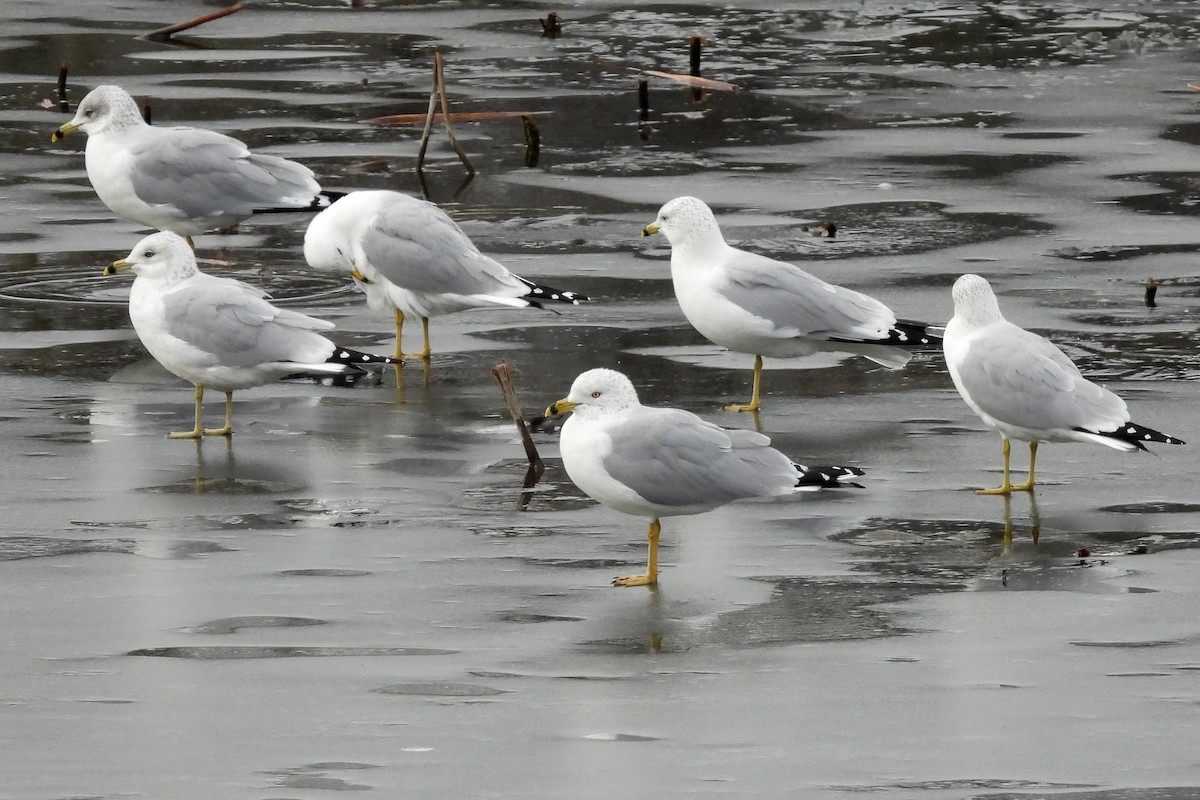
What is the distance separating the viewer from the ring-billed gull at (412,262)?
12102mm

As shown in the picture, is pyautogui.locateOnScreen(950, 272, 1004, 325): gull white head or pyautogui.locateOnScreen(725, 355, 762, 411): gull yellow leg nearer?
pyautogui.locateOnScreen(950, 272, 1004, 325): gull white head

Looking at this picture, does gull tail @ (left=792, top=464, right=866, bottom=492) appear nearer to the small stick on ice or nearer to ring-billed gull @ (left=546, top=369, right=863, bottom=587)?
ring-billed gull @ (left=546, top=369, right=863, bottom=587)

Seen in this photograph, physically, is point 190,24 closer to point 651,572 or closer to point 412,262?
point 412,262

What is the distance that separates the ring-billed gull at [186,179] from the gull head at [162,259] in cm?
379

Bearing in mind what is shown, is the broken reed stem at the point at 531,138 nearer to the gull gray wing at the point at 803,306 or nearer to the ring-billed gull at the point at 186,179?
the ring-billed gull at the point at 186,179

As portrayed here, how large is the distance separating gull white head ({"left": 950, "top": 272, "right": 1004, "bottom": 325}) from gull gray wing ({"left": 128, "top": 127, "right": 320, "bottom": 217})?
20.6ft

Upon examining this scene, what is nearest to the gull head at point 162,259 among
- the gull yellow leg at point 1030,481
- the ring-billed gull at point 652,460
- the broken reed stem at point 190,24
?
the ring-billed gull at point 652,460

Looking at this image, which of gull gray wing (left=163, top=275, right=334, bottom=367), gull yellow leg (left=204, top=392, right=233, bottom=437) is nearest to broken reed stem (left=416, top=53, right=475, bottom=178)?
gull gray wing (left=163, top=275, right=334, bottom=367)

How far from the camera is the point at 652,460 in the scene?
27.2 ft

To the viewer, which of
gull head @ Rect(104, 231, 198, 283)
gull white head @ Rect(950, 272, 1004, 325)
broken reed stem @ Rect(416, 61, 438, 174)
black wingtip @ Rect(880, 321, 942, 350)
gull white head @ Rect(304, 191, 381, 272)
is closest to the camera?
gull white head @ Rect(950, 272, 1004, 325)

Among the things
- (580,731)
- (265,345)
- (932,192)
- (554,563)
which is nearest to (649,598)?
(554,563)

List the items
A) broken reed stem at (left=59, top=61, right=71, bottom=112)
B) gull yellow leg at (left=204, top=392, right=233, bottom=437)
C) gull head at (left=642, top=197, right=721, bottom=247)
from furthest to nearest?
broken reed stem at (left=59, top=61, right=71, bottom=112)
gull head at (left=642, top=197, right=721, bottom=247)
gull yellow leg at (left=204, top=392, right=233, bottom=437)

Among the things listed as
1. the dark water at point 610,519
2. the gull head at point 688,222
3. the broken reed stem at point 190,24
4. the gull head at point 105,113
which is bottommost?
the dark water at point 610,519

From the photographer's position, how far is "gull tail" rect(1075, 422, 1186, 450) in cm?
911
